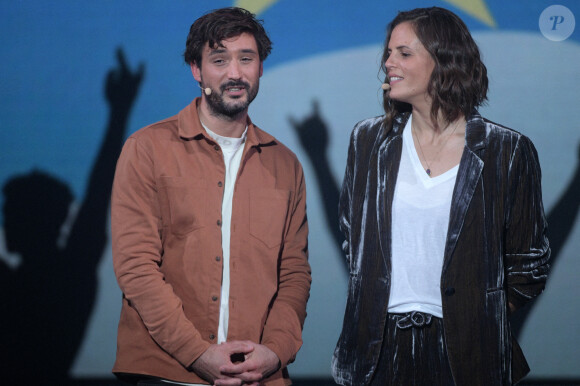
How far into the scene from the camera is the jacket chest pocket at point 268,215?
2357mm

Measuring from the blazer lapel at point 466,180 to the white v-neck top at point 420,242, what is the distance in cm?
2

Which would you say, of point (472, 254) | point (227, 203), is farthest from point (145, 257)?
point (472, 254)

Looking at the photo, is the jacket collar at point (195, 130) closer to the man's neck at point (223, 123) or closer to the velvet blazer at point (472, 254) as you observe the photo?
the man's neck at point (223, 123)

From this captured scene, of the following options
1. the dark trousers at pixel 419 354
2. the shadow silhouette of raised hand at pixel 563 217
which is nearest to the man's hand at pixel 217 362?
the dark trousers at pixel 419 354

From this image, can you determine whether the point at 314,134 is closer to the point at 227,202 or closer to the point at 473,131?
the point at 227,202

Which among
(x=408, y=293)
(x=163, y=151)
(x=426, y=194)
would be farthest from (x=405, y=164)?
(x=163, y=151)

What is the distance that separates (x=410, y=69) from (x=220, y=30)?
665 millimetres

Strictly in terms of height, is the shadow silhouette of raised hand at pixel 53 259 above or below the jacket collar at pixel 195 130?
below

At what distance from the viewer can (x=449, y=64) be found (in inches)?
90.1

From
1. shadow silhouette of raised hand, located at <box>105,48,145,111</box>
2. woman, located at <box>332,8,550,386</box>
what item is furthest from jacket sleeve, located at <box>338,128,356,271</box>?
shadow silhouette of raised hand, located at <box>105,48,145,111</box>

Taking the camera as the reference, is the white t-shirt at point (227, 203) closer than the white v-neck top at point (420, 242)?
No

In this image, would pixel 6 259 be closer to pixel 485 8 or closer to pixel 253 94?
pixel 253 94

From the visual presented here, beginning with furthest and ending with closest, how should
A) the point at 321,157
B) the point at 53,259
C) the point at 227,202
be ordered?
the point at 321,157, the point at 53,259, the point at 227,202

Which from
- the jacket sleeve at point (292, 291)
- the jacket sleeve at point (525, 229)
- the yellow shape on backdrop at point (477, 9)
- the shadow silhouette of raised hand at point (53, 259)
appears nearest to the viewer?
the jacket sleeve at point (525, 229)
